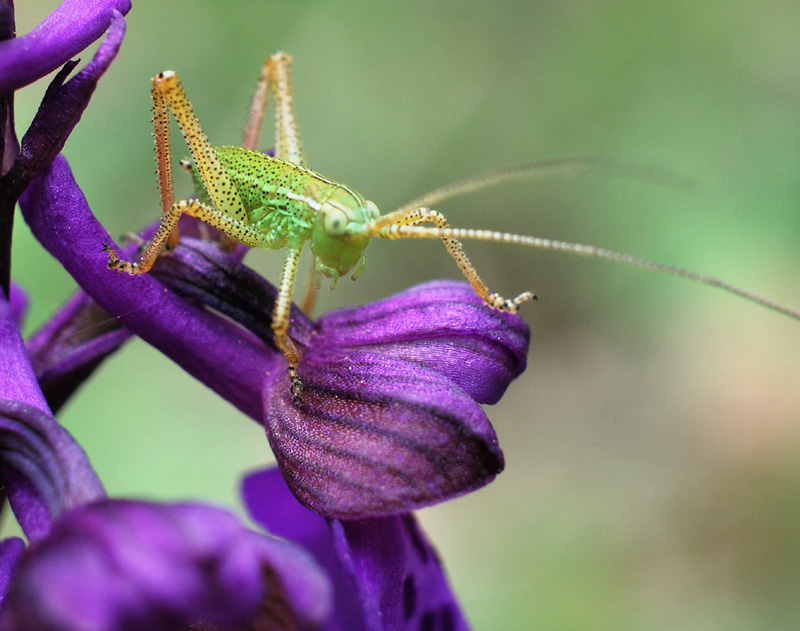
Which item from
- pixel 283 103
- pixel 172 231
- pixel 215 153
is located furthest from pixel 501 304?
pixel 283 103

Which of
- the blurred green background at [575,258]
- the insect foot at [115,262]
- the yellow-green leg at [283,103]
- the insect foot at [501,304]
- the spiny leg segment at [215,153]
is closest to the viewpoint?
the insect foot at [115,262]

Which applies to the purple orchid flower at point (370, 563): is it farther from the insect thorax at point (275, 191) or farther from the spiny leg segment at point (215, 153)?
the insect thorax at point (275, 191)

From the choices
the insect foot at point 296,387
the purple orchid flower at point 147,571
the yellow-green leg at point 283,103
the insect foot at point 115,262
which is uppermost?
the yellow-green leg at point 283,103

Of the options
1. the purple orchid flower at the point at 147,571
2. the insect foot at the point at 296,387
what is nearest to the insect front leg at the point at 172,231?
the insect foot at the point at 296,387

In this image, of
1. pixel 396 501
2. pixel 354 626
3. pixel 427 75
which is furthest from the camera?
pixel 427 75

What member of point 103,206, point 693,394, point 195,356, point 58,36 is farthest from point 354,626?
point 693,394

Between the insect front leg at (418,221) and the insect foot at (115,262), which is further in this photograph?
the insect front leg at (418,221)

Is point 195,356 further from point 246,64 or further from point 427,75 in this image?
point 427,75
